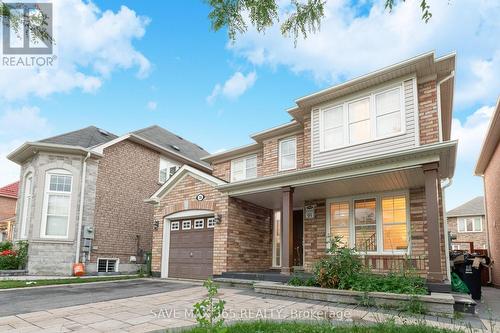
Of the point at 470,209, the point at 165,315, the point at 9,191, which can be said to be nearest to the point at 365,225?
the point at 165,315

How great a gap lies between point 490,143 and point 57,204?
16976 mm

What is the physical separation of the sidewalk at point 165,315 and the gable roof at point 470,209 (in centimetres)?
2666

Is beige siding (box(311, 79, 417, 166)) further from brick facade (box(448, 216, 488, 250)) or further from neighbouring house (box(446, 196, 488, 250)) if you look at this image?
brick facade (box(448, 216, 488, 250))

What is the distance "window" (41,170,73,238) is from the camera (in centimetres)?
1322

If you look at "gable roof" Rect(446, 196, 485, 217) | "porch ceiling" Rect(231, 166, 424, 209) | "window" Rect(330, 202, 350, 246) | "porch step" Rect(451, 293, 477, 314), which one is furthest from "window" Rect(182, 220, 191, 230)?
"gable roof" Rect(446, 196, 485, 217)

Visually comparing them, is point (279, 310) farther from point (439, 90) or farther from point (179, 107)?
point (179, 107)

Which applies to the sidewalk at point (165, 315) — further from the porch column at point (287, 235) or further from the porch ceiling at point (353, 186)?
the porch ceiling at point (353, 186)

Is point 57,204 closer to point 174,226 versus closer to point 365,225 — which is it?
point 174,226

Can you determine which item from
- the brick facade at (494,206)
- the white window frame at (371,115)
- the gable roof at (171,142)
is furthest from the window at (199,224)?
the brick facade at (494,206)

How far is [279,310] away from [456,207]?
30.1 metres

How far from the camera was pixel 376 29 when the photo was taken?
5.55 metres

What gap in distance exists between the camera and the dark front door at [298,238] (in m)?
11.8

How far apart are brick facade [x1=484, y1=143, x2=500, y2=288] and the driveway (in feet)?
37.4

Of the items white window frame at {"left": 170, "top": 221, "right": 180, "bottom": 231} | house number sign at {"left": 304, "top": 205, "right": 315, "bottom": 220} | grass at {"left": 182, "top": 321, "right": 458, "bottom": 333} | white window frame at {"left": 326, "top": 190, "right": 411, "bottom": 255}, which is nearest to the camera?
grass at {"left": 182, "top": 321, "right": 458, "bottom": 333}
